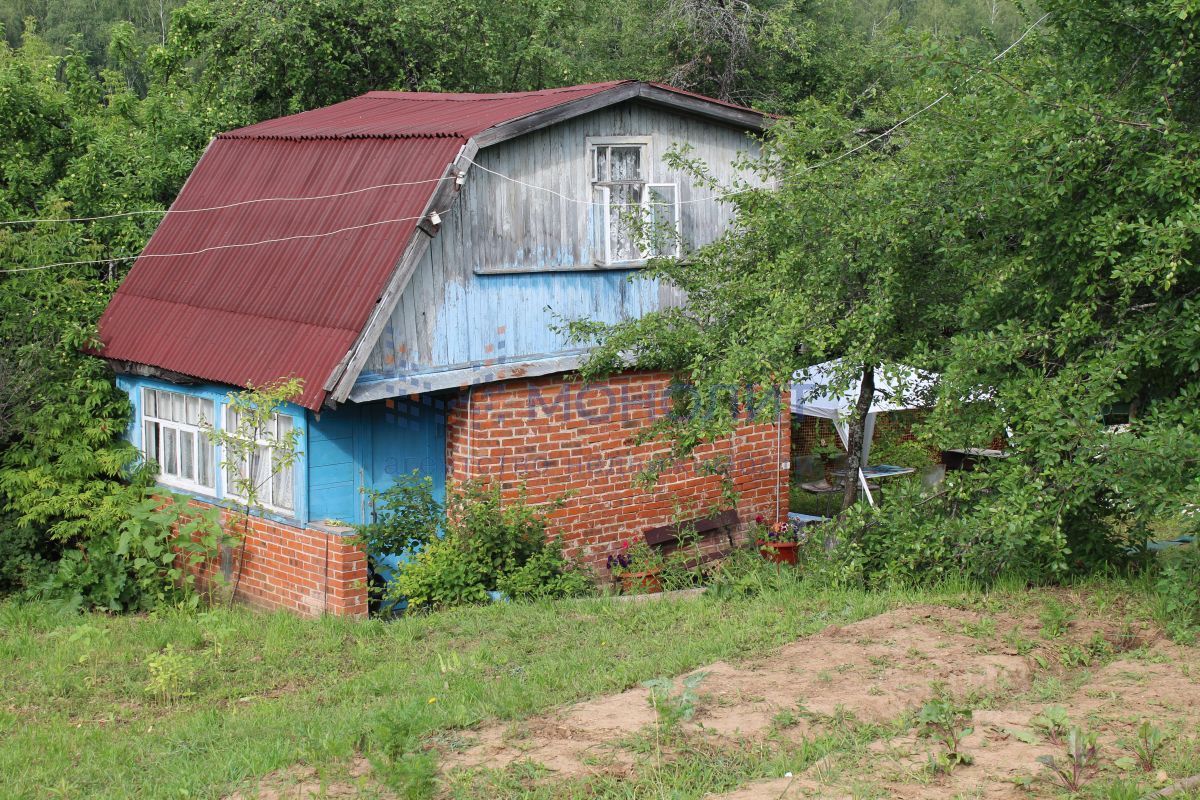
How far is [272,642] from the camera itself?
1016 centimetres

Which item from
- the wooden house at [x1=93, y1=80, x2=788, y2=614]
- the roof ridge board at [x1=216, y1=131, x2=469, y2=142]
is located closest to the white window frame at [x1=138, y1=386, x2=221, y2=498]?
the wooden house at [x1=93, y1=80, x2=788, y2=614]

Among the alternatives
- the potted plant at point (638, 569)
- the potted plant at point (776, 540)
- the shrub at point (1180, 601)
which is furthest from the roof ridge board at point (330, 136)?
the shrub at point (1180, 601)

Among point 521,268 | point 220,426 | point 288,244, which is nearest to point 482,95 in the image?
point 521,268

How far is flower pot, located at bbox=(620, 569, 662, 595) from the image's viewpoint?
12508 millimetres

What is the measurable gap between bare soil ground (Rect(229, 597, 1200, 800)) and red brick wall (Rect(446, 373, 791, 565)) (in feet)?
15.4

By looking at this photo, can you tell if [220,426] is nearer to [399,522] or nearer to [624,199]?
[399,522]

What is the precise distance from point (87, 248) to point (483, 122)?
5057mm

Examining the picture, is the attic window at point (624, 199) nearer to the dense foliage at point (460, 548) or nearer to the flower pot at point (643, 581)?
the dense foliage at point (460, 548)

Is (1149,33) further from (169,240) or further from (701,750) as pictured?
(169,240)

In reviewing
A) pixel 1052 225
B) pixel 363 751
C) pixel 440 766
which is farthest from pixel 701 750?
pixel 1052 225

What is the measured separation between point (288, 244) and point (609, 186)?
341 cm

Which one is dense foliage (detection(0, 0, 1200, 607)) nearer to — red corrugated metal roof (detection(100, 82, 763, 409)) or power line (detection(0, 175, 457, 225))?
power line (detection(0, 175, 457, 225))

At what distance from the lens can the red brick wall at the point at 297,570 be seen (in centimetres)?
1119

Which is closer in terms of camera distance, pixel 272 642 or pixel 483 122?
pixel 272 642
